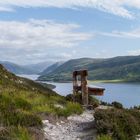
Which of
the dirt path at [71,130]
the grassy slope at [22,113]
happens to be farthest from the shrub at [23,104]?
the dirt path at [71,130]

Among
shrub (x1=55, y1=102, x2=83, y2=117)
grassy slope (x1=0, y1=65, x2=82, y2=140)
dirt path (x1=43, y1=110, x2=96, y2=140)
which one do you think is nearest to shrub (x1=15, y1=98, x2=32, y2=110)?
grassy slope (x1=0, y1=65, x2=82, y2=140)

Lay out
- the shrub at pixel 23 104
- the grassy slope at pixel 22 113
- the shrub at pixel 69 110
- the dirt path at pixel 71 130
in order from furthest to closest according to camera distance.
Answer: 1. the shrub at pixel 69 110
2. the shrub at pixel 23 104
3. the dirt path at pixel 71 130
4. the grassy slope at pixel 22 113

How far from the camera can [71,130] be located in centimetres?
1580

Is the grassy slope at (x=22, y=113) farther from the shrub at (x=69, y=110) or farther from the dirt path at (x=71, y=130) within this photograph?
the dirt path at (x=71, y=130)

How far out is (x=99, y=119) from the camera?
1525 cm

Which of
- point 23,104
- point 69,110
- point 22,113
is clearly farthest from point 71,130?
point 69,110

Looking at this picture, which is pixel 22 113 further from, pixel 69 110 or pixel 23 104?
pixel 69 110

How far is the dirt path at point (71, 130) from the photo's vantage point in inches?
565

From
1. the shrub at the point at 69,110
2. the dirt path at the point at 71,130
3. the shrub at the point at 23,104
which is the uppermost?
the shrub at the point at 23,104

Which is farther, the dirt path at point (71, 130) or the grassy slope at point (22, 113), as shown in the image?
the dirt path at point (71, 130)

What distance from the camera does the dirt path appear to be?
14.4 meters

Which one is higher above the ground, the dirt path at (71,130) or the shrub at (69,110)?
the shrub at (69,110)

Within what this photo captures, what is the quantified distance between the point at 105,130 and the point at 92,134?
599 millimetres

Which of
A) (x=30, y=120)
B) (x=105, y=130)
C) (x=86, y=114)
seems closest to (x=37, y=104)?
(x=86, y=114)
